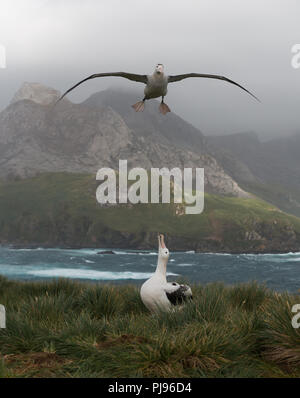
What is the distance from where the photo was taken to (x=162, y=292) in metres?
11.7

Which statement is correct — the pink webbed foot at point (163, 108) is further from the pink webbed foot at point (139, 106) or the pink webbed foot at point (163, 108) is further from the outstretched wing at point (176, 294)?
the outstretched wing at point (176, 294)

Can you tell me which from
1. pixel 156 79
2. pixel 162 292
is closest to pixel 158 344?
pixel 162 292

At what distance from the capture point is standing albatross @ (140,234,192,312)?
1173 cm

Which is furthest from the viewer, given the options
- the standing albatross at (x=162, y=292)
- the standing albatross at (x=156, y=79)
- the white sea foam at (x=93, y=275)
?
the white sea foam at (x=93, y=275)

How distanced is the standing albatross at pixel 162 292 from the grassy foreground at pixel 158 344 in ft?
2.48

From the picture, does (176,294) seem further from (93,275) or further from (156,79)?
(93,275)

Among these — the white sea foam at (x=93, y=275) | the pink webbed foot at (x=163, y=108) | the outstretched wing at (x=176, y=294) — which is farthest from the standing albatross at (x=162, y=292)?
the white sea foam at (x=93, y=275)

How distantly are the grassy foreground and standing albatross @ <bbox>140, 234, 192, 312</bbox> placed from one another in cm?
76

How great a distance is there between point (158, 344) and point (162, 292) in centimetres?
320

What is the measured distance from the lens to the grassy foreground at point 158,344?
27.4 ft

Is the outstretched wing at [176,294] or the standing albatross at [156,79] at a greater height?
the standing albatross at [156,79]

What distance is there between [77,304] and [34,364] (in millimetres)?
4402
